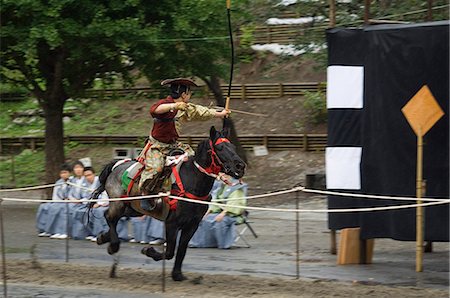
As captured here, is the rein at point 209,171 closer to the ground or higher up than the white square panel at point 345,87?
closer to the ground

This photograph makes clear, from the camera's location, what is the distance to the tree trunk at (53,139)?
75.2 ft

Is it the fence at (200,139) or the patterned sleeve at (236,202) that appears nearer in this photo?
the patterned sleeve at (236,202)

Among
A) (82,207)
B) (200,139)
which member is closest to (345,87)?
(82,207)

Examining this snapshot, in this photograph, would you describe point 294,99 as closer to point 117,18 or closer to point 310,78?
point 310,78

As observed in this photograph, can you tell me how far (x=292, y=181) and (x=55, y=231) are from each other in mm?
9649

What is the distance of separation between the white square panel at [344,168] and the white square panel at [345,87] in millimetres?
662

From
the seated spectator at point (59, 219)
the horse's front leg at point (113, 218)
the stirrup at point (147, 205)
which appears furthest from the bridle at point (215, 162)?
the seated spectator at point (59, 219)

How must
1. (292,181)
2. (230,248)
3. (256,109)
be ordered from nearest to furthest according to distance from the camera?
1. (230,248)
2. (292,181)
3. (256,109)

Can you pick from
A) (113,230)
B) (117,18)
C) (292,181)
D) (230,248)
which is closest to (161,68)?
(117,18)

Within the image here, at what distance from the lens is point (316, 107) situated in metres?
30.9

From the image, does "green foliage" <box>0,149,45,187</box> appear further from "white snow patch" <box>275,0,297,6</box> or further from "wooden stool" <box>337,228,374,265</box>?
"wooden stool" <box>337,228,374,265</box>

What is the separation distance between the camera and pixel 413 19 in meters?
22.3

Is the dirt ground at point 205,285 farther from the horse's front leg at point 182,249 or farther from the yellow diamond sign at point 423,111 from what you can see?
the yellow diamond sign at point 423,111

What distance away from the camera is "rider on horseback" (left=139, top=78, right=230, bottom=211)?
39.3 ft
